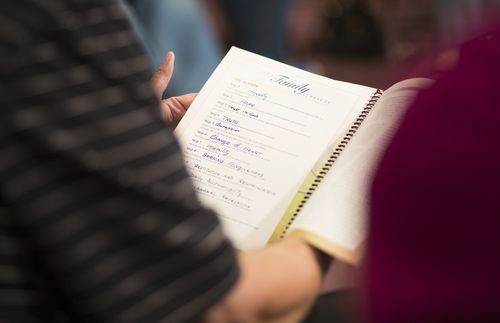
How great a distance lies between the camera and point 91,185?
501mm

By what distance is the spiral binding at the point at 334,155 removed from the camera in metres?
0.75

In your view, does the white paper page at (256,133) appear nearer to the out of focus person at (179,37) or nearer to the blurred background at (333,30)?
the out of focus person at (179,37)

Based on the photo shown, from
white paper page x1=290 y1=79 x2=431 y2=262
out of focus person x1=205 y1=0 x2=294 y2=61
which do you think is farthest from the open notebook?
out of focus person x1=205 y1=0 x2=294 y2=61

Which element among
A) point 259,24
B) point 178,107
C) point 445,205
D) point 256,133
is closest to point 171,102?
point 178,107

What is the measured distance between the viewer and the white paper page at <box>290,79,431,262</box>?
2.19ft

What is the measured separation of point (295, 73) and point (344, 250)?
305 millimetres

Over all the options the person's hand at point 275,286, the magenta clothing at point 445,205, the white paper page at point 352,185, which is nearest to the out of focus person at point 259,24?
the white paper page at point 352,185

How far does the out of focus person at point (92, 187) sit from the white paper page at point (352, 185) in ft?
0.49

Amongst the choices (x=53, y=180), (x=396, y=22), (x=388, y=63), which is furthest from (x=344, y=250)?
(x=396, y=22)

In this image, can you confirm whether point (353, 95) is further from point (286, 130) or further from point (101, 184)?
point (101, 184)

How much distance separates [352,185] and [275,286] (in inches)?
6.3

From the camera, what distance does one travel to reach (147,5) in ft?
4.52

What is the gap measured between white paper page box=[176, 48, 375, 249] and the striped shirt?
0.71ft

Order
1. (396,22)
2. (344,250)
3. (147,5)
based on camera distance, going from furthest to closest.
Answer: (396,22)
(147,5)
(344,250)
